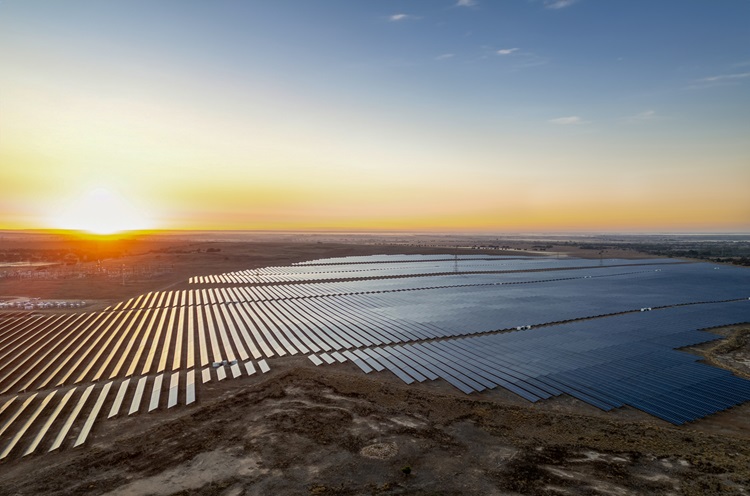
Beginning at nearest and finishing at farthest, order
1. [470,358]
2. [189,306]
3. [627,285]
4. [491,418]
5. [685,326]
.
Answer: [491,418]
[470,358]
[685,326]
[189,306]
[627,285]

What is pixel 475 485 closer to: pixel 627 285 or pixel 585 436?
pixel 585 436

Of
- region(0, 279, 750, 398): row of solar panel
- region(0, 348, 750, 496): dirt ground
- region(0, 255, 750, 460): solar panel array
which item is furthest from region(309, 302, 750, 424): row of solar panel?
region(0, 279, 750, 398): row of solar panel

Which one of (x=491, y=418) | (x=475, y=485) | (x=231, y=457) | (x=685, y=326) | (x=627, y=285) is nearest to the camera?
(x=475, y=485)

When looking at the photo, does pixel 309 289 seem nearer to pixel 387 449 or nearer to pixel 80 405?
pixel 80 405

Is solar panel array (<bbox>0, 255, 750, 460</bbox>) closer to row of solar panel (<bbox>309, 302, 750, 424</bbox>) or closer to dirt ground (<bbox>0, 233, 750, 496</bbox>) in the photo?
row of solar panel (<bbox>309, 302, 750, 424</bbox>)

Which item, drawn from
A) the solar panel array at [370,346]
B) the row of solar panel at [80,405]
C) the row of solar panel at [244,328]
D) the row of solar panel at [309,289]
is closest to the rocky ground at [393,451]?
the row of solar panel at [80,405]

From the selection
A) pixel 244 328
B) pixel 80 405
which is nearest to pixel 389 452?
pixel 80 405

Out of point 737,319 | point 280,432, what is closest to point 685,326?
point 737,319
